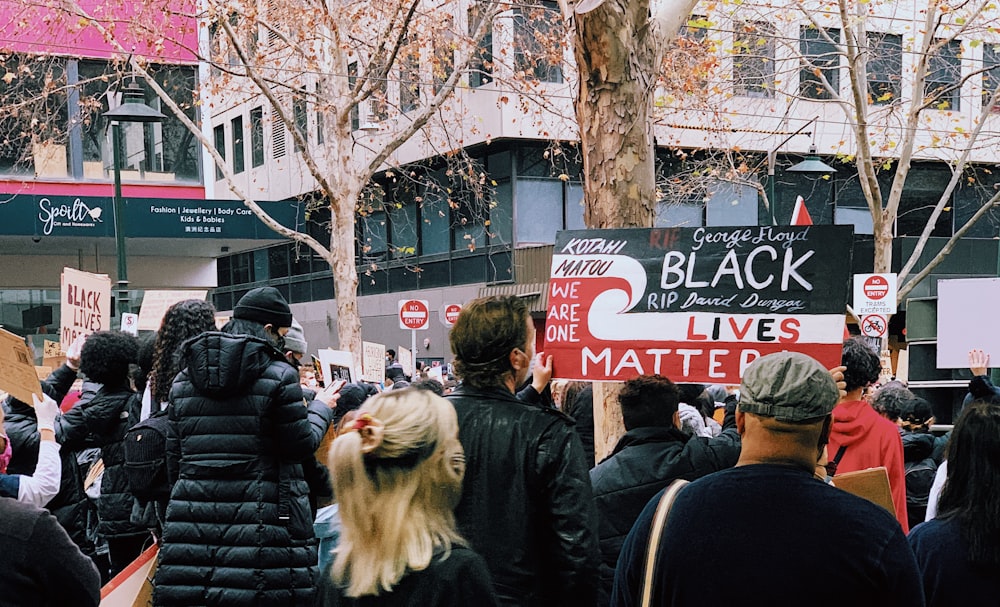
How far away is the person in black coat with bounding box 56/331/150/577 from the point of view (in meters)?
6.09

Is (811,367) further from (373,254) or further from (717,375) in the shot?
(373,254)

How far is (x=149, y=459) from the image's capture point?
5672 mm

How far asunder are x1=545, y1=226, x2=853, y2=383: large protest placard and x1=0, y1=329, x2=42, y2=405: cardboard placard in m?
2.42

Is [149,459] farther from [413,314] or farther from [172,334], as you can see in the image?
[413,314]

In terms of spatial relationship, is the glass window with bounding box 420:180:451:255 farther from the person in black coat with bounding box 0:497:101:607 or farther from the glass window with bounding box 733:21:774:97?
the person in black coat with bounding box 0:497:101:607

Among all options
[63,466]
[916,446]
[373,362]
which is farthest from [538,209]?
[63,466]

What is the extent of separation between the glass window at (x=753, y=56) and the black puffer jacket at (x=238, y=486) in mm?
15579

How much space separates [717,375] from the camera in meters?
5.42

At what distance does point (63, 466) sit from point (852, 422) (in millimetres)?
4021

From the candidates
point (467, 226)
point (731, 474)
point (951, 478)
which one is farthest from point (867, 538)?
point (467, 226)

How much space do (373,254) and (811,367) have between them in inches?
1369

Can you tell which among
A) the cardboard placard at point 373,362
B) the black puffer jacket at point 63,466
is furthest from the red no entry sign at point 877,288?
the black puffer jacket at point 63,466

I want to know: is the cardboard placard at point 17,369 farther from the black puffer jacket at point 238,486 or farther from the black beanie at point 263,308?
the black beanie at point 263,308

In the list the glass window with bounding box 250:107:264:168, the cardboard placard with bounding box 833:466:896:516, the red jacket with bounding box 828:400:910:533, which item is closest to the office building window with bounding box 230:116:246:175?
the glass window with bounding box 250:107:264:168
